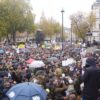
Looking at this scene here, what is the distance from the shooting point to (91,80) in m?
10.5

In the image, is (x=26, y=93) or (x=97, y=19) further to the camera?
(x=97, y=19)

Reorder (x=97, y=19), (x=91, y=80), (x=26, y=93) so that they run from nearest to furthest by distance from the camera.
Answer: (x=26, y=93) → (x=91, y=80) → (x=97, y=19)

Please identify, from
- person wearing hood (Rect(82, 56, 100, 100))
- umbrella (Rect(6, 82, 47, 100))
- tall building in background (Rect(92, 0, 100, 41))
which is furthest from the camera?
tall building in background (Rect(92, 0, 100, 41))

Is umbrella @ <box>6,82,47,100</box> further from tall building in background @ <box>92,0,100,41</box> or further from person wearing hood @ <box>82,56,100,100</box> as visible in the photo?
tall building in background @ <box>92,0,100,41</box>

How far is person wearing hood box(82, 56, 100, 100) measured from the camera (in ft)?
34.5

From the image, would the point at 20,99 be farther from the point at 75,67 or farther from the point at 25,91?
the point at 75,67

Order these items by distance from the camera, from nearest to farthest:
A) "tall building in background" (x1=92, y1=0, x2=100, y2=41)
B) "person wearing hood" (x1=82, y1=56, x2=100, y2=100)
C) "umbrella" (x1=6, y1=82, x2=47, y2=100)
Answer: "umbrella" (x1=6, y1=82, x2=47, y2=100) → "person wearing hood" (x1=82, y1=56, x2=100, y2=100) → "tall building in background" (x1=92, y1=0, x2=100, y2=41)

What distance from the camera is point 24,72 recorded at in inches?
700

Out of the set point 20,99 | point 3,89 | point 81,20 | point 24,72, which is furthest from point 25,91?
point 81,20

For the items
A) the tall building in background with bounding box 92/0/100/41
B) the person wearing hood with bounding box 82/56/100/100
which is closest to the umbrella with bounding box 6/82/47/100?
the person wearing hood with bounding box 82/56/100/100

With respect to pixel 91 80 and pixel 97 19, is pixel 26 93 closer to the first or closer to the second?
pixel 91 80

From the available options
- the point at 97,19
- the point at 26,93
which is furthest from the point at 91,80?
the point at 97,19

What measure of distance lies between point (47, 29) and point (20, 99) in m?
108

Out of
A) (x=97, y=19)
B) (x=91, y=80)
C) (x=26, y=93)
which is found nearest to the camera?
(x=26, y=93)
